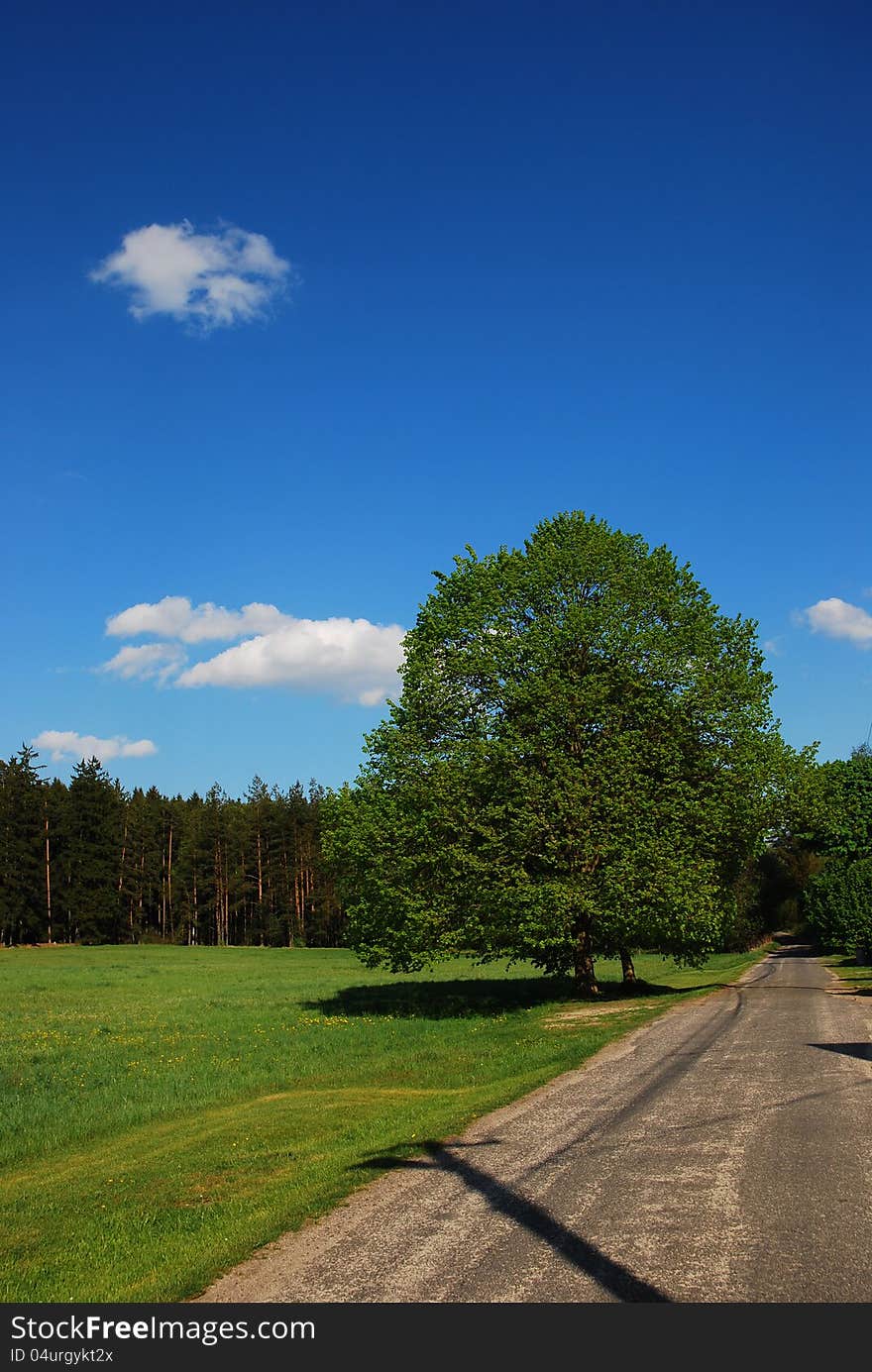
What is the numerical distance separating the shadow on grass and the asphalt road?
1858 centimetres

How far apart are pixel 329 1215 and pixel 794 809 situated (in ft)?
97.3

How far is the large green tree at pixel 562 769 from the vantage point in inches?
1243

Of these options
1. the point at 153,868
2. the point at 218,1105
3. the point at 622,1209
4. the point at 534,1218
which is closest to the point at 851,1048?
the point at 622,1209

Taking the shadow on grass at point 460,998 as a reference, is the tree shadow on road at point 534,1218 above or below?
above

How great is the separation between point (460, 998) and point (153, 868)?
3722 inches

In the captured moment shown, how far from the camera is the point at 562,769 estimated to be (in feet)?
106

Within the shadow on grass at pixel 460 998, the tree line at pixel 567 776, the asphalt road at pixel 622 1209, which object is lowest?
the shadow on grass at pixel 460 998

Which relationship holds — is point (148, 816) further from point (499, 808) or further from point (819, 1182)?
point (819, 1182)

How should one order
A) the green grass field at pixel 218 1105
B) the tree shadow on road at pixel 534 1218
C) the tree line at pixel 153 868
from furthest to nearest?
1. the tree line at pixel 153 868
2. the green grass field at pixel 218 1105
3. the tree shadow on road at pixel 534 1218

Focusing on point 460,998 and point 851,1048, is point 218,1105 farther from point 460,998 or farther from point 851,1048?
point 460,998

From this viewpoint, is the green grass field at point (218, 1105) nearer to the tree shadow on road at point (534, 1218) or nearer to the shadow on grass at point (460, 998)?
the shadow on grass at point (460, 998)

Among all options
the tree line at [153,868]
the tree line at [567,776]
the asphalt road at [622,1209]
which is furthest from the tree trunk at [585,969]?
the tree line at [153,868]

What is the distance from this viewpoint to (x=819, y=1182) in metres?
9.70

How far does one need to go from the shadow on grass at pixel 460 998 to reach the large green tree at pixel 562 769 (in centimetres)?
178
